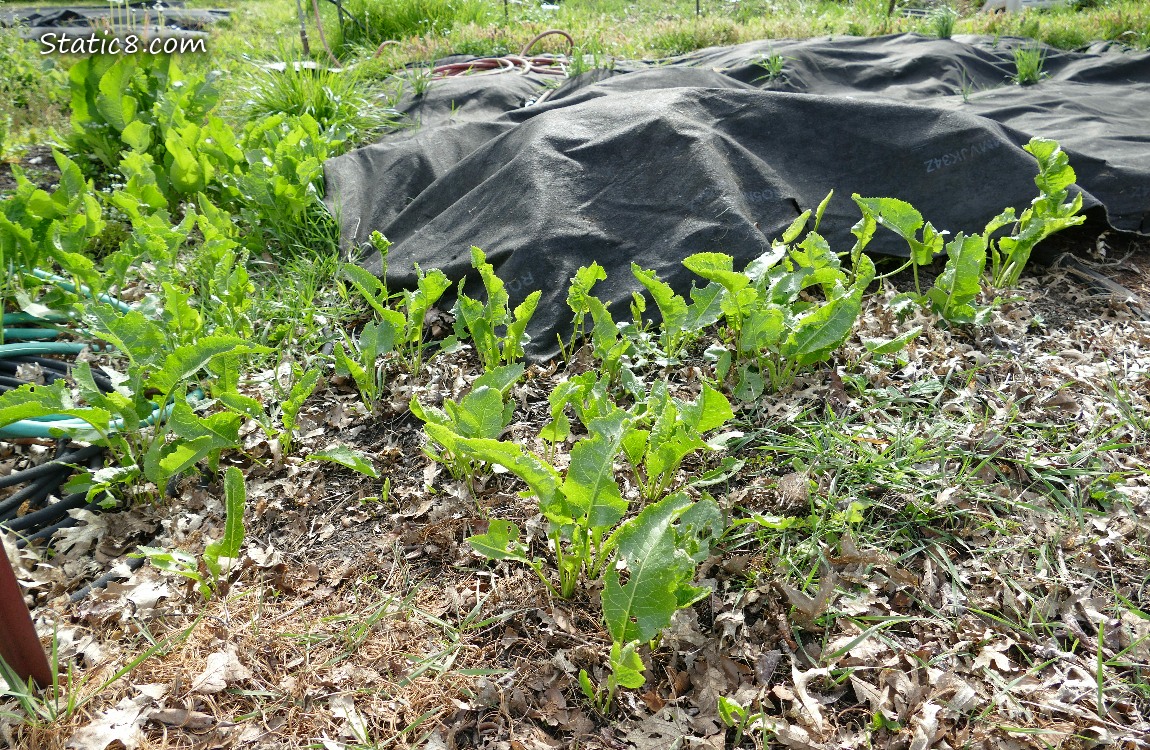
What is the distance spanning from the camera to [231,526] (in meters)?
1.69

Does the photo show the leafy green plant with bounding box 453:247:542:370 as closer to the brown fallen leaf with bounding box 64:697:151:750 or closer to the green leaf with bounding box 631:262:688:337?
the green leaf with bounding box 631:262:688:337

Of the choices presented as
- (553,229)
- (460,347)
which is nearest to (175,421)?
(460,347)

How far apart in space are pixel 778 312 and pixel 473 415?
2.93ft

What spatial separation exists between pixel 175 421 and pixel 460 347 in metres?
0.91

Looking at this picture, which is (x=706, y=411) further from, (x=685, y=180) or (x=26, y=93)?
(x=26, y=93)

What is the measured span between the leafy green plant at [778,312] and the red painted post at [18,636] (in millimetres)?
1596

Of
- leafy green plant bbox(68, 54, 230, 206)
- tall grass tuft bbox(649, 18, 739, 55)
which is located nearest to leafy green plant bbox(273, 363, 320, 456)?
leafy green plant bbox(68, 54, 230, 206)

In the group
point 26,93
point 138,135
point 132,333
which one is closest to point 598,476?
point 132,333

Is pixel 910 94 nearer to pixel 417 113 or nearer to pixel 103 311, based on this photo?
pixel 417 113

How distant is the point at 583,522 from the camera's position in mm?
1628

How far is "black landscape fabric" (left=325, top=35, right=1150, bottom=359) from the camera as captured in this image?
2672 millimetres

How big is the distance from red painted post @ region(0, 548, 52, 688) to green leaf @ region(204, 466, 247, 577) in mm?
349

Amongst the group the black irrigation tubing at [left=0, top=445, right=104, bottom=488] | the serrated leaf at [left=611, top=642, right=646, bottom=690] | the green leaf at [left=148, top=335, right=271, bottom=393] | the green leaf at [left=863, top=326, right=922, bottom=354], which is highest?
the green leaf at [left=148, top=335, right=271, bottom=393]

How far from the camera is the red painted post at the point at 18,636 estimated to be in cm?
130
